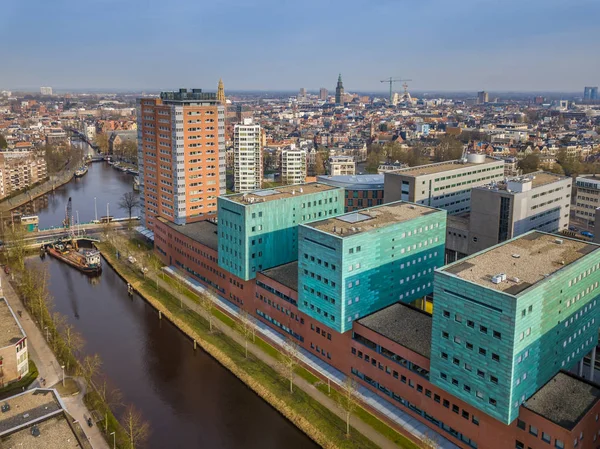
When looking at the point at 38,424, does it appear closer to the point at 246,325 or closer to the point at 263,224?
the point at 246,325

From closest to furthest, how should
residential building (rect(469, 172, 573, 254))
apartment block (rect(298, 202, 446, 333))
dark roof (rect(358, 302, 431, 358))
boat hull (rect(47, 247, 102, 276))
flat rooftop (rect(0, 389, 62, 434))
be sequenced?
flat rooftop (rect(0, 389, 62, 434))
dark roof (rect(358, 302, 431, 358))
apartment block (rect(298, 202, 446, 333))
residential building (rect(469, 172, 573, 254))
boat hull (rect(47, 247, 102, 276))

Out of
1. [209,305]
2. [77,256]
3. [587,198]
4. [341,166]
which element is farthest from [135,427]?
[341,166]

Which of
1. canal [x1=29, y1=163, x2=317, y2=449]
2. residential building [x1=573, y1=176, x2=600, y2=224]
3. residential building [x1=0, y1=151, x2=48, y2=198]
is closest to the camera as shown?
canal [x1=29, y1=163, x2=317, y2=449]

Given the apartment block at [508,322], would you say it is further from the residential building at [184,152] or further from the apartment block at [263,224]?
the residential building at [184,152]

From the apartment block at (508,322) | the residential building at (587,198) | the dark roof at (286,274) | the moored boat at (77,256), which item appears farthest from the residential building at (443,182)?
the moored boat at (77,256)

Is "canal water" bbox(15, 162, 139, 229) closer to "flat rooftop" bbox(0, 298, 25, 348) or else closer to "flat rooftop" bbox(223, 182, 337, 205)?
"flat rooftop" bbox(0, 298, 25, 348)

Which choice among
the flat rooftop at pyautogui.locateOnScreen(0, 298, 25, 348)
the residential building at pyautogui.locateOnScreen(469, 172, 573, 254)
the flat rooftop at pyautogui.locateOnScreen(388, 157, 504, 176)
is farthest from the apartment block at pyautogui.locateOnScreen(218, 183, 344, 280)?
the flat rooftop at pyautogui.locateOnScreen(0, 298, 25, 348)

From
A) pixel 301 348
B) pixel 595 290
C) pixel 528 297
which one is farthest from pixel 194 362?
pixel 595 290
